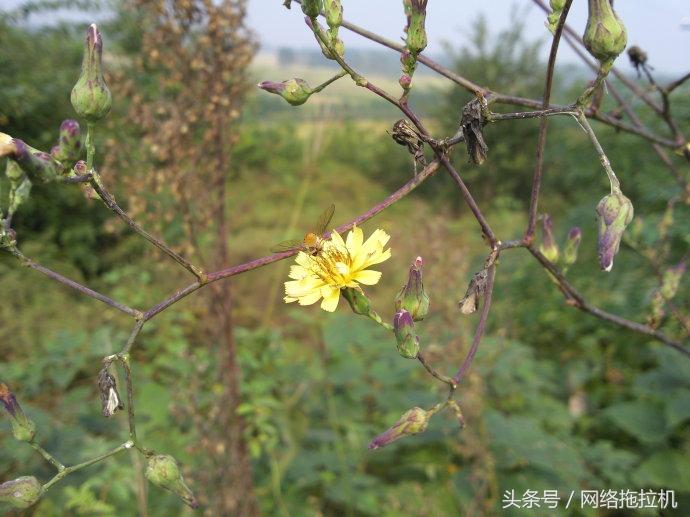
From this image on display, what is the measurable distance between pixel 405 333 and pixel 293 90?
1.47 feet

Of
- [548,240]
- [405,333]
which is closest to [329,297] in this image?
[405,333]

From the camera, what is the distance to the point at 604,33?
0.84 m

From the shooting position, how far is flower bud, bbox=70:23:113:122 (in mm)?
905

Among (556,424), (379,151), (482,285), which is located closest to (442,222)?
(556,424)

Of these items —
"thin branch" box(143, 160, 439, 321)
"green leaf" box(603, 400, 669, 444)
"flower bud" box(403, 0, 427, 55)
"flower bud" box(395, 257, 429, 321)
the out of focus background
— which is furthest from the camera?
"green leaf" box(603, 400, 669, 444)

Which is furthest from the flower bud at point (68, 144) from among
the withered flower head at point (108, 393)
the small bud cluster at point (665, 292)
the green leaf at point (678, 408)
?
the green leaf at point (678, 408)

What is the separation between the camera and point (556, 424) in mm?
2732

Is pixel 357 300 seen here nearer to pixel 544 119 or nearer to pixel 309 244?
pixel 309 244

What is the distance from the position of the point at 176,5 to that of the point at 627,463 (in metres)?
2.58

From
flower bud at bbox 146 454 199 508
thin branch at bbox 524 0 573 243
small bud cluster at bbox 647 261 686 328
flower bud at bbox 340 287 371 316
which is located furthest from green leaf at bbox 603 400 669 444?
flower bud at bbox 146 454 199 508

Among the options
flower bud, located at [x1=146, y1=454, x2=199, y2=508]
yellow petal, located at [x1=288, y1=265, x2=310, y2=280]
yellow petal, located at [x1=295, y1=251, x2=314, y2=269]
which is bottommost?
flower bud, located at [x1=146, y1=454, x2=199, y2=508]

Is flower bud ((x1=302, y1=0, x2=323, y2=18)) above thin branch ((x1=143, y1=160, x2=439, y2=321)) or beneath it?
above

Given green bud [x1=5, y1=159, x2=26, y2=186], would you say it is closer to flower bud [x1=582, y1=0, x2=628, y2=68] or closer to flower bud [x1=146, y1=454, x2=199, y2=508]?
flower bud [x1=146, y1=454, x2=199, y2=508]

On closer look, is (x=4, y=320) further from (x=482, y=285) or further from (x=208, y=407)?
(x=482, y=285)
